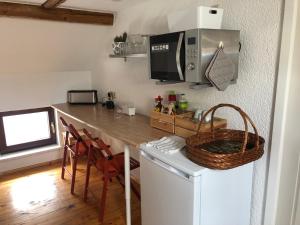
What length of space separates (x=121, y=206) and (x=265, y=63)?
1.80 m

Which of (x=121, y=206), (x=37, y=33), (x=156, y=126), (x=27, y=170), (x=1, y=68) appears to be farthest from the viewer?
(x=27, y=170)

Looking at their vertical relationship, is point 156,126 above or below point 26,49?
below

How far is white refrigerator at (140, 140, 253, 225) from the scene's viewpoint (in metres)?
1.30

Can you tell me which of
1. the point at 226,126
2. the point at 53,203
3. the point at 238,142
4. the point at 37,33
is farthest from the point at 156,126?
the point at 37,33

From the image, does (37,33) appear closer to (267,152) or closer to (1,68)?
(1,68)

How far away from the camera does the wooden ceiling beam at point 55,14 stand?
2205 mm

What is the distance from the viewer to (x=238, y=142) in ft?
5.03

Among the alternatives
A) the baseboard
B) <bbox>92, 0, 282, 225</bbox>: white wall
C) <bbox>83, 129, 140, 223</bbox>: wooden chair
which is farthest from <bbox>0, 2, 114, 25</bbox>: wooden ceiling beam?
the baseboard

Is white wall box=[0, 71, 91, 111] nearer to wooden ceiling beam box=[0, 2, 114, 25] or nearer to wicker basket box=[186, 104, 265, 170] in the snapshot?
wooden ceiling beam box=[0, 2, 114, 25]

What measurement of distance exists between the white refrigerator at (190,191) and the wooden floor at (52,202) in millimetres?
738

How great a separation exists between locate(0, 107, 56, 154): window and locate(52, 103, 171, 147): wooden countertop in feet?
1.03

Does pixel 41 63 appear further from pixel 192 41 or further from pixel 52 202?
pixel 192 41

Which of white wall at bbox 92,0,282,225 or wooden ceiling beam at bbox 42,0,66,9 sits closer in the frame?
white wall at bbox 92,0,282,225

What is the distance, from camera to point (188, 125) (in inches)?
68.3
